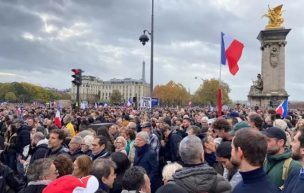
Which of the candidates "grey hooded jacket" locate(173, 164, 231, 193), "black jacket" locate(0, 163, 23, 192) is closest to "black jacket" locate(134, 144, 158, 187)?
"black jacket" locate(0, 163, 23, 192)

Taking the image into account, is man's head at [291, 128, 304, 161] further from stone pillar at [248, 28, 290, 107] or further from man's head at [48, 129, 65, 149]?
stone pillar at [248, 28, 290, 107]

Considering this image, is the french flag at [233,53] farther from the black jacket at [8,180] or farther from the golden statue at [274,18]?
the golden statue at [274,18]

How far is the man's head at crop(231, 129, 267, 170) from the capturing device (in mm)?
3443

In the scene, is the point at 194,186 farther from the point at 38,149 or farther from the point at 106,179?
the point at 38,149

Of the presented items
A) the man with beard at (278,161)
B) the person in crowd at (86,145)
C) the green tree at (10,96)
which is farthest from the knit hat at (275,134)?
the green tree at (10,96)

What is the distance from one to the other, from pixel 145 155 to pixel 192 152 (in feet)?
10.9

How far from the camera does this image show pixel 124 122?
47.9ft

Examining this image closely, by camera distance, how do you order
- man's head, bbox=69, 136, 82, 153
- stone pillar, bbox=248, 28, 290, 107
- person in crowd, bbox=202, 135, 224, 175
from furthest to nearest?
stone pillar, bbox=248, 28, 290, 107, man's head, bbox=69, 136, 82, 153, person in crowd, bbox=202, 135, 224, 175

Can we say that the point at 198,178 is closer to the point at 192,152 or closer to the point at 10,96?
the point at 192,152

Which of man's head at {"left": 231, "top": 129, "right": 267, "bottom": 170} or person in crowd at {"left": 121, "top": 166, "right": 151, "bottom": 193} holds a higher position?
man's head at {"left": 231, "top": 129, "right": 267, "bottom": 170}

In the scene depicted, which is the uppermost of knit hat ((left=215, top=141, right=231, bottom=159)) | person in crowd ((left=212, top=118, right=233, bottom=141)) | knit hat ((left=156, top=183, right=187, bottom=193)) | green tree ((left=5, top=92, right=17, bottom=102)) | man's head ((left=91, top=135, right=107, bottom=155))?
green tree ((left=5, top=92, right=17, bottom=102))

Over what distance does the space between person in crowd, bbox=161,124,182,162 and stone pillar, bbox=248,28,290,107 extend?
30.9m

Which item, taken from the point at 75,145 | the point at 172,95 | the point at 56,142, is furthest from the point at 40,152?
the point at 172,95

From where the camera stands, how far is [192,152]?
14.8ft
